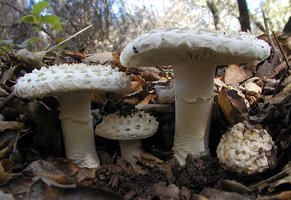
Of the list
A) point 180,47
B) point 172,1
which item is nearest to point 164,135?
point 180,47

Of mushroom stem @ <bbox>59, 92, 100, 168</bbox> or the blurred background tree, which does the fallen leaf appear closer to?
mushroom stem @ <bbox>59, 92, 100, 168</bbox>

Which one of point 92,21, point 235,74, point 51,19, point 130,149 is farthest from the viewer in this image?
point 92,21

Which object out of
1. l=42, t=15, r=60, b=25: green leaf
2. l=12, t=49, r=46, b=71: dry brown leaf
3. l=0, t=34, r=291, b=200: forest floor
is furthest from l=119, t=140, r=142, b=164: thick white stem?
l=42, t=15, r=60, b=25: green leaf

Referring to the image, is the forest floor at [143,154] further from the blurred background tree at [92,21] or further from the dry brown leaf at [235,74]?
the blurred background tree at [92,21]

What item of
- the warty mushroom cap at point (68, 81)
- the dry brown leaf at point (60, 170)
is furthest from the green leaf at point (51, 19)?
the dry brown leaf at point (60, 170)

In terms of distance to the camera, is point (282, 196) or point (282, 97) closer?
point (282, 196)

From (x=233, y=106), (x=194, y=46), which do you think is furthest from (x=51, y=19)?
(x=194, y=46)

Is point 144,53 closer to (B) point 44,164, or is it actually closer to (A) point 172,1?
(B) point 44,164

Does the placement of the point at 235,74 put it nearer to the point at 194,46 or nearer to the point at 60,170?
the point at 194,46
